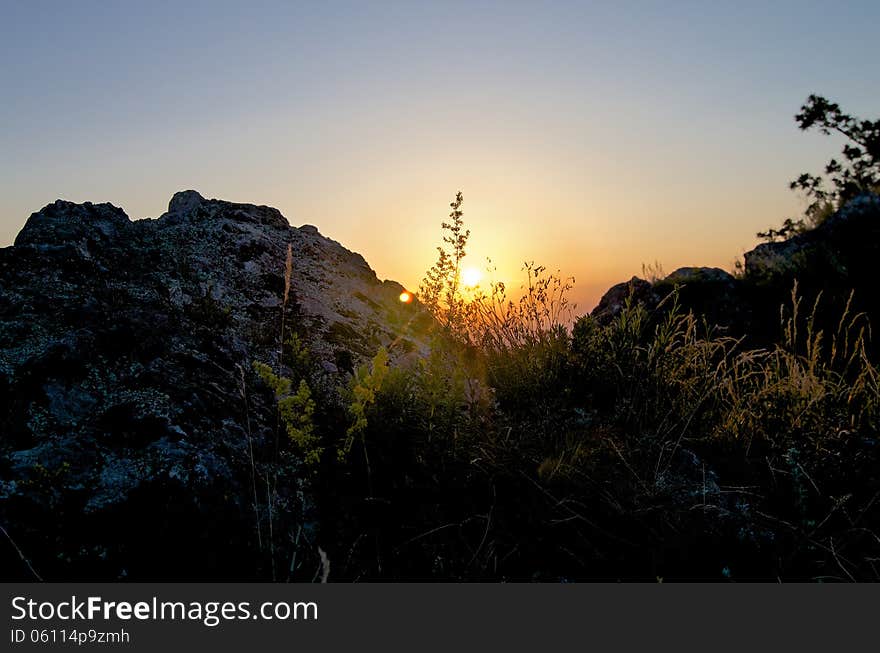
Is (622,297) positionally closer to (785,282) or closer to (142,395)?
(785,282)

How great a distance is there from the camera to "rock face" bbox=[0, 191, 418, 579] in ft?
6.46

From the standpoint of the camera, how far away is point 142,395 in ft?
7.89

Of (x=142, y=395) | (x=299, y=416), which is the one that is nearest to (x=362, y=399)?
(x=299, y=416)

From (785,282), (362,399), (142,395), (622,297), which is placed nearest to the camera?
(142,395)

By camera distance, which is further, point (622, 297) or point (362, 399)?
point (622, 297)

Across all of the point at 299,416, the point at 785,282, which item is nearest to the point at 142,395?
the point at 299,416

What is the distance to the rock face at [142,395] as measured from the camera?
1.97 metres

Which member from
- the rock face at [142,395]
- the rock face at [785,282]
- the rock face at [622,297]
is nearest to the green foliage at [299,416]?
the rock face at [142,395]

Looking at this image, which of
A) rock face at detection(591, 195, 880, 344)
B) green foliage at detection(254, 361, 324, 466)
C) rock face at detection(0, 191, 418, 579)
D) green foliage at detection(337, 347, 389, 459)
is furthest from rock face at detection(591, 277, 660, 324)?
green foliage at detection(254, 361, 324, 466)

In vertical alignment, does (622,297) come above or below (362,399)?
above

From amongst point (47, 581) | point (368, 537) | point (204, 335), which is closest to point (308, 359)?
point (204, 335)

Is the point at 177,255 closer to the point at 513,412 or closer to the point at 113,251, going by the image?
the point at 113,251

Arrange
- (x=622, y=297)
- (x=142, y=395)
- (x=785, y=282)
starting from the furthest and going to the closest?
1. (x=622, y=297)
2. (x=785, y=282)
3. (x=142, y=395)

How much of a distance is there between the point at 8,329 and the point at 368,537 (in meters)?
1.73
